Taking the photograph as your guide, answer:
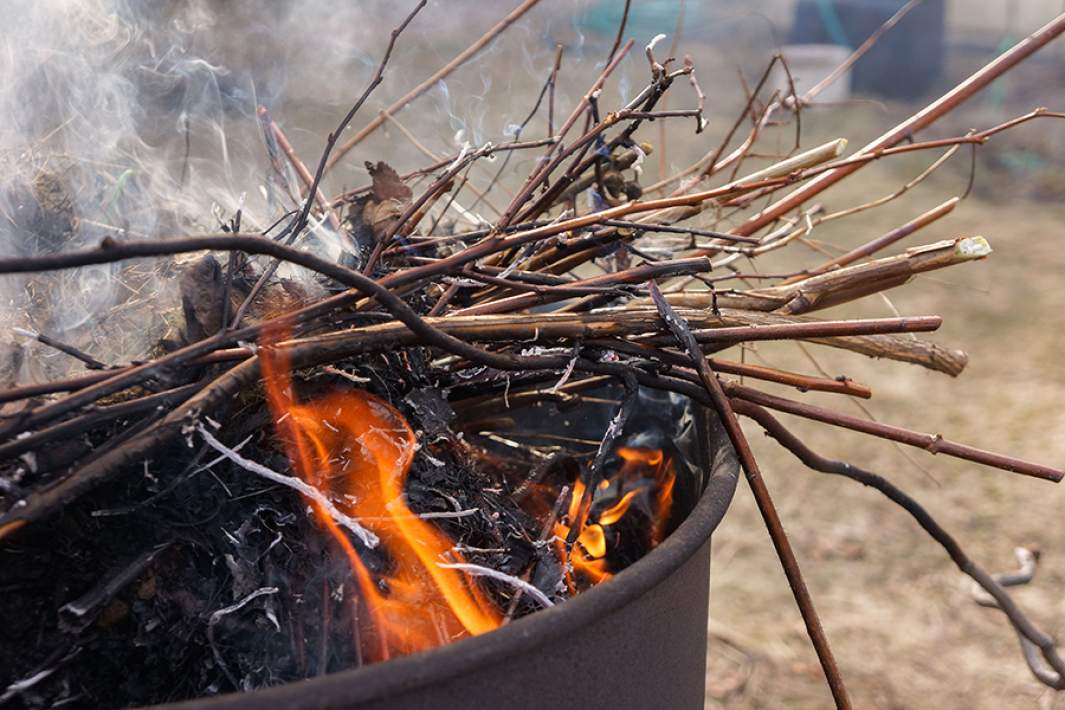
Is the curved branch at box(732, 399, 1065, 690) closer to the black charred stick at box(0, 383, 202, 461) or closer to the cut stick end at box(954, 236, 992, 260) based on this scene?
the cut stick end at box(954, 236, 992, 260)

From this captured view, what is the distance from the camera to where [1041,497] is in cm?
323

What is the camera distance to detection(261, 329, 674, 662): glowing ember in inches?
46.0

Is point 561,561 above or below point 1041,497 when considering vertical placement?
above

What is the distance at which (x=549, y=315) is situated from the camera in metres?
1.30

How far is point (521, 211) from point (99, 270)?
0.66m

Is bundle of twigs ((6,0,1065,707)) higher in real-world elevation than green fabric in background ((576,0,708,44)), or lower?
lower

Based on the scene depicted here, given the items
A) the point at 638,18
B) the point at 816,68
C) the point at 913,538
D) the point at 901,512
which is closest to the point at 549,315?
the point at 913,538

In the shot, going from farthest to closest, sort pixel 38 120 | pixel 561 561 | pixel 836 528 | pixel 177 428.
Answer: pixel 836 528, pixel 38 120, pixel 561 561, pixel 177 428

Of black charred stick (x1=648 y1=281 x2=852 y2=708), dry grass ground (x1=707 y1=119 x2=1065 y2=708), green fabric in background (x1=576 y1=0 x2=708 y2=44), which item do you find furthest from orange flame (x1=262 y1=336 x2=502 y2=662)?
green fabric in background (x1=576 y1=0 x2=708 y2=44)

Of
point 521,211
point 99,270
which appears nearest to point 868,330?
point 521,211

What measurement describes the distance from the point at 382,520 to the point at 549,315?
35 cm

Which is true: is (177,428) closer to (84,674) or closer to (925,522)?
(84,674)

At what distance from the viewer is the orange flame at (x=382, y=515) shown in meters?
1.17

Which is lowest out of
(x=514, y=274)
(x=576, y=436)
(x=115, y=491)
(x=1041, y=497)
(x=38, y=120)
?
(x=1041, y=497)
